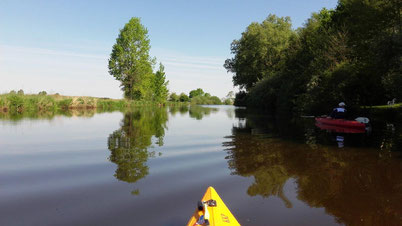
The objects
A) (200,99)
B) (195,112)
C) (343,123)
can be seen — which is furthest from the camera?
(200,99)

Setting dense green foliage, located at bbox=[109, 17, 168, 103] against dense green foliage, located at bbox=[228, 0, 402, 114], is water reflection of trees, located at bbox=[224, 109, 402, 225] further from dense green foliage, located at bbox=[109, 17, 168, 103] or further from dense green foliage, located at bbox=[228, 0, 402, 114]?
dense green foliage, located at bbox=[109, 17, 168, 103]

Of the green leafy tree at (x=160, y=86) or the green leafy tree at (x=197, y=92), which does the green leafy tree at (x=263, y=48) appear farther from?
the green leafy tree at (x=197, y=92)

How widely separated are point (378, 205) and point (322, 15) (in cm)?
3567

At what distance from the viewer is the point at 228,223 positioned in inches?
105

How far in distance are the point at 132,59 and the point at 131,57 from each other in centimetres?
35

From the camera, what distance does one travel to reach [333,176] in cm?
538

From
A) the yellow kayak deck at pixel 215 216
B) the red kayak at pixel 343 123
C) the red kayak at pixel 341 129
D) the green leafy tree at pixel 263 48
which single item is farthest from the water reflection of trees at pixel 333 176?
the green leafy tree at pixel 263 48

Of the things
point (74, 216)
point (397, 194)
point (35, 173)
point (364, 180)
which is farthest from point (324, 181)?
point (35, 173)

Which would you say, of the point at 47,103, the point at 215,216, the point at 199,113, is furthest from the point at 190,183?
the point at 47,103

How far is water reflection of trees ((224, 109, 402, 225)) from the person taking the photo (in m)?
3.85

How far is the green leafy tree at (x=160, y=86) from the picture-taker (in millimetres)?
58188

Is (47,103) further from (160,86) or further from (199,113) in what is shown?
(160,86)

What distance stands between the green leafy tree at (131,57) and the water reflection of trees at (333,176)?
37.2m

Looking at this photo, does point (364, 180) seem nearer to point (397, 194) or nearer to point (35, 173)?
point (397, 194)
